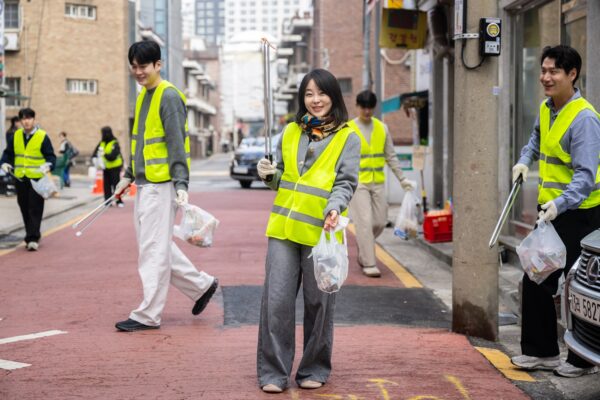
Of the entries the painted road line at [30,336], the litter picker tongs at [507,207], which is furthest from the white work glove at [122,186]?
the litter picker tongs at [507,207]

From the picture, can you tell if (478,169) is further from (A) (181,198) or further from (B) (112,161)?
(B) (112,161)

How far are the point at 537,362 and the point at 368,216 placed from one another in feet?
14.5

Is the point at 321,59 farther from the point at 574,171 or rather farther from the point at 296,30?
the point at 574,171

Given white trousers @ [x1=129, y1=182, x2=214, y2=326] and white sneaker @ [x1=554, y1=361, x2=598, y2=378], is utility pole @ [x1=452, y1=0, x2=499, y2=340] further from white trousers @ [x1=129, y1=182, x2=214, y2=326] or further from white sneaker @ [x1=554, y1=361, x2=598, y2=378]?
white trousers @ [x1=129, y1=182, x2=214, y2=326]

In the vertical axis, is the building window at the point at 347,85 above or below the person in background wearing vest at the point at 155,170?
above

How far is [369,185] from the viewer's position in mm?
10016

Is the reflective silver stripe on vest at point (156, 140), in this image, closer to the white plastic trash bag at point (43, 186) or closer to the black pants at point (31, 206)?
the white plastic trash bag at point (43, 186)

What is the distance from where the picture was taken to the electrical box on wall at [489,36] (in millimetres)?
6453

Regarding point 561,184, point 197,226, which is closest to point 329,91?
point 561,184

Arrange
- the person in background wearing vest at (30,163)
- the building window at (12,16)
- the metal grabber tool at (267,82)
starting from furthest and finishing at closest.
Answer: the building window at (12,16) < the person in background wearing vest at (30,163) < the metal grabber tool at (267,82)

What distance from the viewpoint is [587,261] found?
192 inches

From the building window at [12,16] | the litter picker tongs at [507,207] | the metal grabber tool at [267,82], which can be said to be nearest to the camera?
the metal grabber tool at [267,82]

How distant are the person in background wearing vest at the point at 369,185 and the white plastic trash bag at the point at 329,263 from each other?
16.4 feet

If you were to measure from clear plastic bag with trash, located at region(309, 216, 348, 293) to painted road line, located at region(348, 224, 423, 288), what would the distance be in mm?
4526
